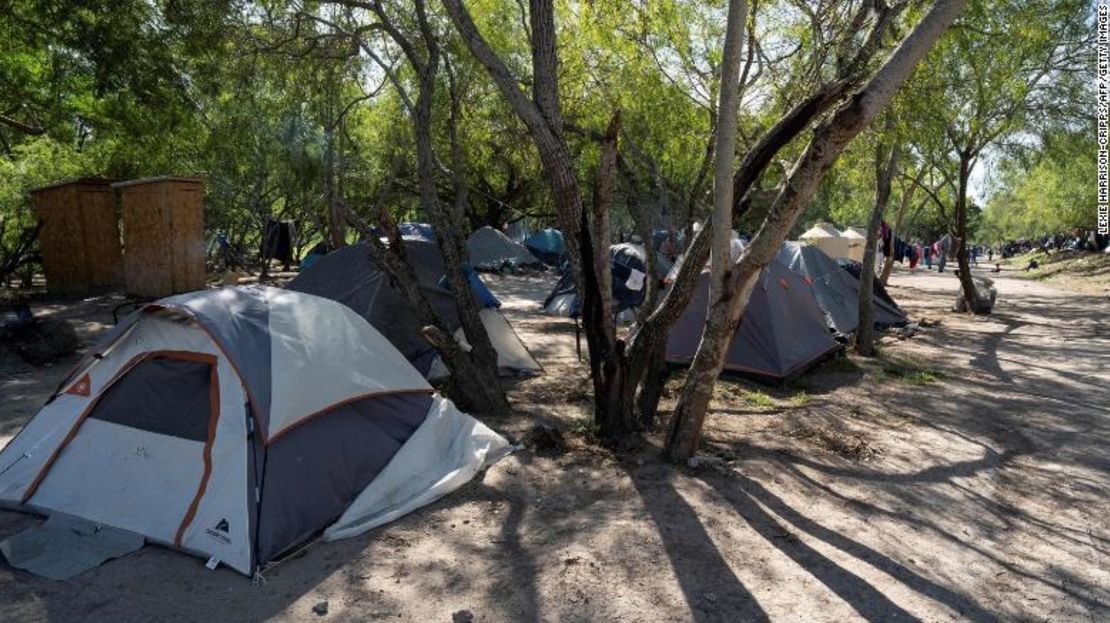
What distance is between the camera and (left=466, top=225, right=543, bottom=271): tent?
24.9 meters

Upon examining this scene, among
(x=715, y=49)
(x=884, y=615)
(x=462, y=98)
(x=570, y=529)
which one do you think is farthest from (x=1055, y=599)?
(x=462, y=98)

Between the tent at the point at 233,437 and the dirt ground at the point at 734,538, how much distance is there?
21 cm

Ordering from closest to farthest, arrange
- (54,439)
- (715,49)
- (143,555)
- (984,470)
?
1. (143,555)
2. (54,439)
3. (984,470)
4. (715,49)

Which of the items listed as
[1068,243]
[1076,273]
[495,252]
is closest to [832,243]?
[1076,273]

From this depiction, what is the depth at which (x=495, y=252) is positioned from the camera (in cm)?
2528

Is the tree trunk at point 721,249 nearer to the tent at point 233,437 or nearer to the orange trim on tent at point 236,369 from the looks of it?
the tent at point 233,437

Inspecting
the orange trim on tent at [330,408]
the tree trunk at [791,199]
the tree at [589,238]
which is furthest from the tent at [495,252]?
the tree trunk at [791,199]

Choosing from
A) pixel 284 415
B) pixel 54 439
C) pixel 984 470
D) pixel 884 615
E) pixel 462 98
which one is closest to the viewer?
pixel 884 615

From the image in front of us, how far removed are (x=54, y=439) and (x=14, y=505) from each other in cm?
43

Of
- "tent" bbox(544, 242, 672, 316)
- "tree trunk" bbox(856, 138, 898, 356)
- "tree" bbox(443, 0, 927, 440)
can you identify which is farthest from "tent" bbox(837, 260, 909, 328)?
"tree" bbox(443, 0, 927, 440)

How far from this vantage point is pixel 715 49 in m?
9.86

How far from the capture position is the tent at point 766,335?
8.38 meters

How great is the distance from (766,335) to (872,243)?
8.43ft

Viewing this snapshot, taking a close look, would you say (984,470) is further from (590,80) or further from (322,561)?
(590,80)
